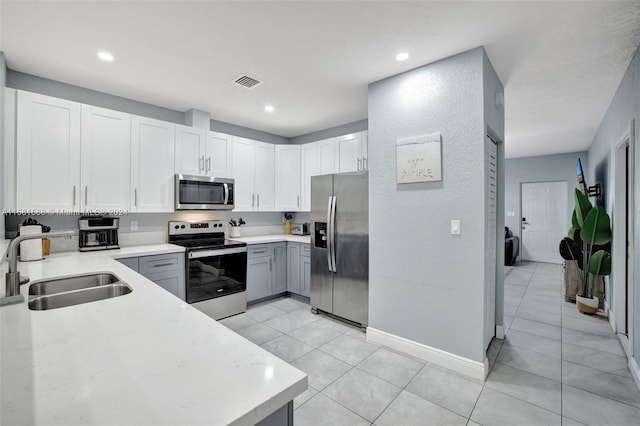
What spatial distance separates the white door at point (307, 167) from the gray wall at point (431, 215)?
154 cm

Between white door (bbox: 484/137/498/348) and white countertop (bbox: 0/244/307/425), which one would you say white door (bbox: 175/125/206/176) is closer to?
white countertop (bbox: 0/244/307/425)

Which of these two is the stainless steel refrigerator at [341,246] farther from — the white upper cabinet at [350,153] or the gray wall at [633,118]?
the gray wall at [633,118]

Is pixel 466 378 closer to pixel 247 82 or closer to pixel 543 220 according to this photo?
pixel 247 82

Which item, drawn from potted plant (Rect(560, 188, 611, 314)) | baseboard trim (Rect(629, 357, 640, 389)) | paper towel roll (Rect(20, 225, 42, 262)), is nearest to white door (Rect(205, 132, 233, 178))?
paper towel roll (Rect(20, 225, 42, 262))

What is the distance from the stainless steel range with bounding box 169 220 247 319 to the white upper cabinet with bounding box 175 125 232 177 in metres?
0.70

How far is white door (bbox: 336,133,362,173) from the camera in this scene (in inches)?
149

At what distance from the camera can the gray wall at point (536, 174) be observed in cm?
654

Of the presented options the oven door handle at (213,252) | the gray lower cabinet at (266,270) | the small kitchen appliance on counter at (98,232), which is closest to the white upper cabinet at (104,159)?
the small kitchen appliance on counter at (98,232)

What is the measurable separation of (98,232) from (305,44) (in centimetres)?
282

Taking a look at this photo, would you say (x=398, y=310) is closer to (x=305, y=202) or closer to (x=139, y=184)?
(x=305, y=202)

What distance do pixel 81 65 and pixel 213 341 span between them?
9.73 ft

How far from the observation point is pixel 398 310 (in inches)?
107

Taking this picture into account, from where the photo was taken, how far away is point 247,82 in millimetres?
2967

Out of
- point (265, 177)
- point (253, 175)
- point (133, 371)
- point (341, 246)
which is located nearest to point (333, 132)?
point (265, 177)
